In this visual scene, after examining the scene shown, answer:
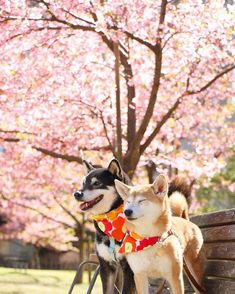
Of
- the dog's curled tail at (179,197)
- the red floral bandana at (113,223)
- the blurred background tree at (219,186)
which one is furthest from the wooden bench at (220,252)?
the blurred background tree at (219,186)

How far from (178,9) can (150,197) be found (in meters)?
7.59

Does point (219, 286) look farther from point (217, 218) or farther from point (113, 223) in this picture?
point (113, 223)

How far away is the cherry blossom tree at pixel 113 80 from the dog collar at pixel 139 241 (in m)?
3.79

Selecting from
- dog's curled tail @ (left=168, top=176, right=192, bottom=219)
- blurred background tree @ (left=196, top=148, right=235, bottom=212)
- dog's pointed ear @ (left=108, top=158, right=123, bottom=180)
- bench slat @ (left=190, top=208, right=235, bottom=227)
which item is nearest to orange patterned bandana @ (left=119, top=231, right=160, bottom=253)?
dog's pointed ear @ (left=108, top=158, right=123, bottom=180)

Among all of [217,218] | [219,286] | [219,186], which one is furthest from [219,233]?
[219,186]

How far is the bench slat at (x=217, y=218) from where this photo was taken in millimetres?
5341

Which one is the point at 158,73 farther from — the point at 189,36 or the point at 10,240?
the point at 10,240

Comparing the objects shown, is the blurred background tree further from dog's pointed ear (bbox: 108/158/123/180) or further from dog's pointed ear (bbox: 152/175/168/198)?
dog's pointed ear (bbox: 152/175/168/198)

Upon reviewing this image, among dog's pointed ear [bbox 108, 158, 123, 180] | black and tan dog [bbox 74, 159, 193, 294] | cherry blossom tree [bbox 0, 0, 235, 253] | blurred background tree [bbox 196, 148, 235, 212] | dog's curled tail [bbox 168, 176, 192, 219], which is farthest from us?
blurred background tree [bbox 196, 148, 235, 212]

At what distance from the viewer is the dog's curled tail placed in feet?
19.4

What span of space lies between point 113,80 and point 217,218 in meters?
10.0

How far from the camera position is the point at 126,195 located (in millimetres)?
4848

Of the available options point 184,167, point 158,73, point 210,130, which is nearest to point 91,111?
point 184,167

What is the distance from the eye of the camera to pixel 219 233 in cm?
560
